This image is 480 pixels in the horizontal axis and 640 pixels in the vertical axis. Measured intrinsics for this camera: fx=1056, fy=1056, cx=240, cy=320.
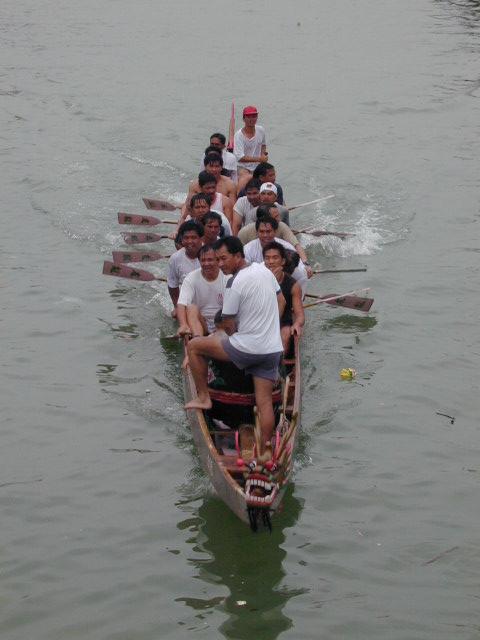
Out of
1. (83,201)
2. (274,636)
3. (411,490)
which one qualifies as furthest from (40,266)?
(274,636)

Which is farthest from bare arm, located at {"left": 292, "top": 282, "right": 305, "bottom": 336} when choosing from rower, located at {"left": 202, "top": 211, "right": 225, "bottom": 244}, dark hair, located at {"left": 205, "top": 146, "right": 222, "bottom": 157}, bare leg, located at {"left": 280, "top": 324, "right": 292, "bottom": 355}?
dark hair, located at {"left": 205, "top": 146, "right": 222, "bottom": 157}

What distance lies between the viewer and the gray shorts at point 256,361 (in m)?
8.53

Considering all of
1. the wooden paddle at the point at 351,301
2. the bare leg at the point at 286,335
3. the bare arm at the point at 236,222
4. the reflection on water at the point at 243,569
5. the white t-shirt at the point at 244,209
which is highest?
the white t-shirt at the point at 244,209

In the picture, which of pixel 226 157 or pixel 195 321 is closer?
pixel 195 321

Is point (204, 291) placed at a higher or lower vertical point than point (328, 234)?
higher

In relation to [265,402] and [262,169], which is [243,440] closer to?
[265,402]

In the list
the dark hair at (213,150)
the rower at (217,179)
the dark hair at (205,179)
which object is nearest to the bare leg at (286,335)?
the dark hair at (205,179)

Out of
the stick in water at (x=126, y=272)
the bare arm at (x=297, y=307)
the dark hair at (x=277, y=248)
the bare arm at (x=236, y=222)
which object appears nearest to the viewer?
the dark hair at (x=277, y=248)

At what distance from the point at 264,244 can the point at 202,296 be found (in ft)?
2.79

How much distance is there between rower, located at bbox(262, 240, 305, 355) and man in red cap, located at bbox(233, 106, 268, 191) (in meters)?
5.63

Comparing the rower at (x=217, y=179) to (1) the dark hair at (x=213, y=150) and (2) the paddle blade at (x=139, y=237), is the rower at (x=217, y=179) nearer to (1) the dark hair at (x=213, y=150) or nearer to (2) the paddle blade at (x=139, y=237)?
(1) the dark hair at (x=213, y=150)

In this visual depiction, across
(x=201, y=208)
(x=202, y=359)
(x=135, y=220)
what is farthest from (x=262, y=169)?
(x=202, y=359)

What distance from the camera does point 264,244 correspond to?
1059cm

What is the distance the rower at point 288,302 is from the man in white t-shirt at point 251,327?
49.0 inches
